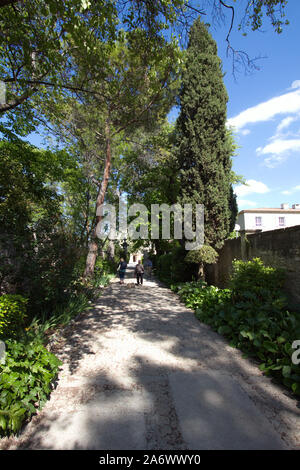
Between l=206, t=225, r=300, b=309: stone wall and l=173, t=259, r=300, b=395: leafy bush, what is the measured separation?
252 millimetres

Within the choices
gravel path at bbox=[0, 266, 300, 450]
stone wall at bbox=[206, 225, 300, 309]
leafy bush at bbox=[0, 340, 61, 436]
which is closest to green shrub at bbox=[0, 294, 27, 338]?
leafy bush at bbox=[0, 340, 61, 436]

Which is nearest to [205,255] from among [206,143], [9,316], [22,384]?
[206,143]

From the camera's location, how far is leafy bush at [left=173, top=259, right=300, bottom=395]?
310 cm

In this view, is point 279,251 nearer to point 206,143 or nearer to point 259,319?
point 259,319

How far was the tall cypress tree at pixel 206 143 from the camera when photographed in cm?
905

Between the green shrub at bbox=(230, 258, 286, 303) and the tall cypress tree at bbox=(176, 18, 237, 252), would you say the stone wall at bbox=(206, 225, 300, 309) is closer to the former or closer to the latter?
the green shrub at bbox=(230, 258, 286, 303)

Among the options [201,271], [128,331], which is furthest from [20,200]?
[201,271]

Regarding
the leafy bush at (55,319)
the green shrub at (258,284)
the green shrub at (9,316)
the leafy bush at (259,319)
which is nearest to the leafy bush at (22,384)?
the green shrub at (9,316)

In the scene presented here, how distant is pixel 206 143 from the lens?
927 cm

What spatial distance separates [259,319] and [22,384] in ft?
12.4

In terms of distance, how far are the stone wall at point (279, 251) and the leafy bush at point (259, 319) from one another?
0.25 meters

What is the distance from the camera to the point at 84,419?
2.30m

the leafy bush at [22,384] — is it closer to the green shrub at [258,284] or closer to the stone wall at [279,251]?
the green shrub at [258,284]
